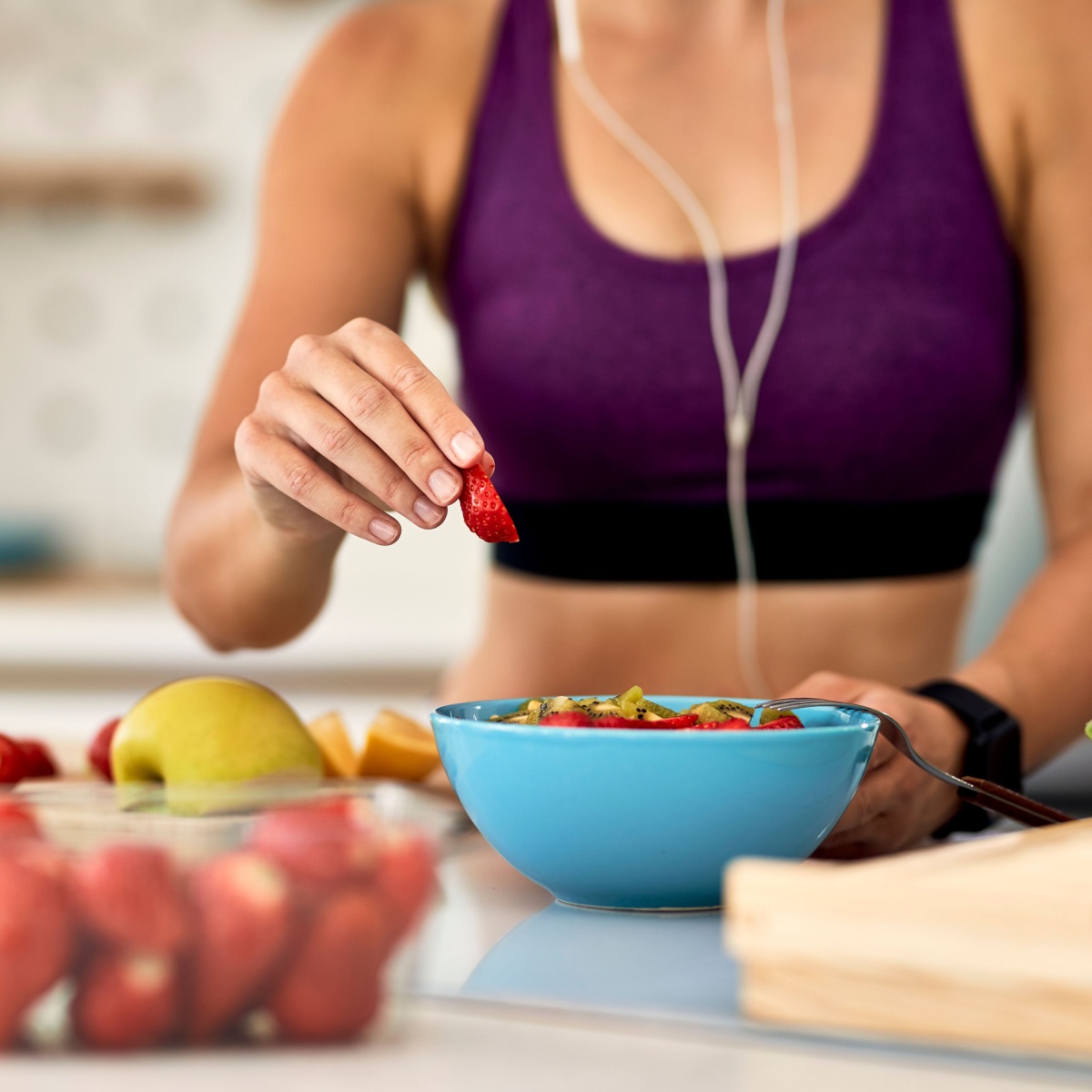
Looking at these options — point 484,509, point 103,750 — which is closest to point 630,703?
point 484,509

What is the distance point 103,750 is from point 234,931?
50 centimetres

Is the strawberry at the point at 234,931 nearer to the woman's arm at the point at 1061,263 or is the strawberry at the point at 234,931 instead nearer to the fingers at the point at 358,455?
the fingers at the point at 358,455

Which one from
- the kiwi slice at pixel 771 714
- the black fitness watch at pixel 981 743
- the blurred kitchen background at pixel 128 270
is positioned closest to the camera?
the kiwi slice at pixel 771 714

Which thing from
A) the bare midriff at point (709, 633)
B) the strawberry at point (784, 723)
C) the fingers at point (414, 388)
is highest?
the fingers at point (414, 388)

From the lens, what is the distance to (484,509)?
2.36 feet

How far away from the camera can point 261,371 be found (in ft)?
4.13

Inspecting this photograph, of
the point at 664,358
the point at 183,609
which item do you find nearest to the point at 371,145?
the point at 664,358

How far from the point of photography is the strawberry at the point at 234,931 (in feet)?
1.39

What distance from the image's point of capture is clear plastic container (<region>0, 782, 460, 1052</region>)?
0.42 meters

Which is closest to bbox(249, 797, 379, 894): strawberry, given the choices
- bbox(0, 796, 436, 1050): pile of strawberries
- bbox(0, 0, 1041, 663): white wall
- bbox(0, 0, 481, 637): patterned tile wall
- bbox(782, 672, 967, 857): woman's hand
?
bbox(0, 796, 436, 1050): pile of strawberries

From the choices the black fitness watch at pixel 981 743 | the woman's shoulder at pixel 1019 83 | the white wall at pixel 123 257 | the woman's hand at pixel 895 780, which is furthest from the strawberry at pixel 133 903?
the white wall at pixel 123 257

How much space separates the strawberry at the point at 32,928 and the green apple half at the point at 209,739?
370 mm

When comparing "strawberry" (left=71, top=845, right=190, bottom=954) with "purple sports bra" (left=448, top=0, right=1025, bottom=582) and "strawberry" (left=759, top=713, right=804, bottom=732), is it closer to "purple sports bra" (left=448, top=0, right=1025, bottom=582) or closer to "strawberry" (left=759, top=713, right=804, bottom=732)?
"strawberry" (left=759, top=713, right=804, bottom=732)

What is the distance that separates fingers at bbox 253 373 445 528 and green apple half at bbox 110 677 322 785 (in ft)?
0.54
